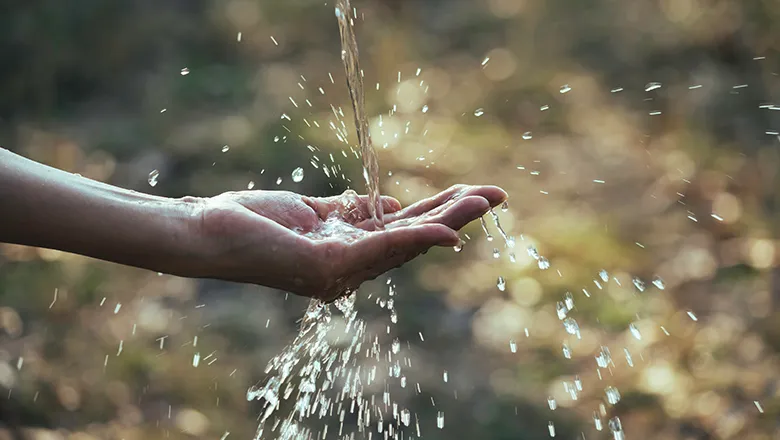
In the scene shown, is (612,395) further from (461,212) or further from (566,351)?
(461,212)

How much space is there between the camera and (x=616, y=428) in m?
2.40

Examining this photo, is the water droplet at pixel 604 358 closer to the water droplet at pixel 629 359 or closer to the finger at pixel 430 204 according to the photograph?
the water droplet at pixel 629 359

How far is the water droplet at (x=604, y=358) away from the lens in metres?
2.60

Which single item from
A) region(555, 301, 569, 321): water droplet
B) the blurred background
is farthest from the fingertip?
region(555, 301, 569, 321): water droplet

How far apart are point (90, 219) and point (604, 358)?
1711 mm

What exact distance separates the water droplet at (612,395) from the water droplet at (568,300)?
0.32 metres

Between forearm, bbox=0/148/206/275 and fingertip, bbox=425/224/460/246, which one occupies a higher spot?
forearm, bbox=0/148/206/275

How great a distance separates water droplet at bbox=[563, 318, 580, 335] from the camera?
2.67 meters

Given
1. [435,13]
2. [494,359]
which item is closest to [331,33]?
[435,13]

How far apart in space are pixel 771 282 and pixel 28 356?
2.27 m

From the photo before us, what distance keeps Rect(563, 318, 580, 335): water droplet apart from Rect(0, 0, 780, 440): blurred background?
0.02m

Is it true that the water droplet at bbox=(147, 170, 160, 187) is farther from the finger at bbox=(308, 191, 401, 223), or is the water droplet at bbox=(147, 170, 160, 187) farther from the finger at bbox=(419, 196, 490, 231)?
the finger at bbox=(419, 196, 490, 231)

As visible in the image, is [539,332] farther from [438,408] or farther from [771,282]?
[771,282]

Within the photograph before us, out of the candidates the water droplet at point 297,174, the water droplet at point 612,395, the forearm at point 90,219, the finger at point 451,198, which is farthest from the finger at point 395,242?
the water droplet at point 297,174
